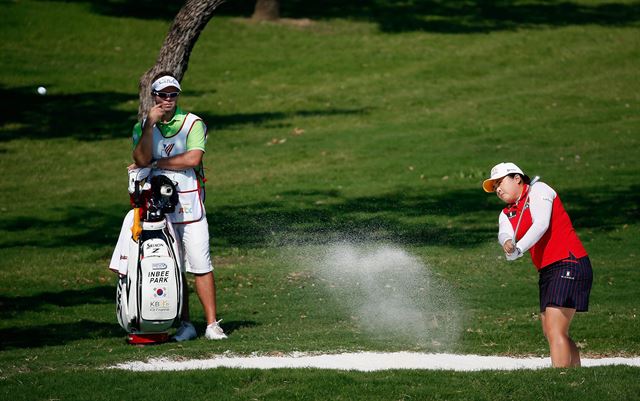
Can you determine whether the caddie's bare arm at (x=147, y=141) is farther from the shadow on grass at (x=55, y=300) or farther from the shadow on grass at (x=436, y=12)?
the shadow on grass at (x=436, y=12)

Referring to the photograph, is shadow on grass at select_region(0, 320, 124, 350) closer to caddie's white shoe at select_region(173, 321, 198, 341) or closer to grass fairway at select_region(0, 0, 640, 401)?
grass fairway at select_region(0, 0, 640, 401)

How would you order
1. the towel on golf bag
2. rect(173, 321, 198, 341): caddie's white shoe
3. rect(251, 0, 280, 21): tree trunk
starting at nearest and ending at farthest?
the towel on golf bag
rect(173, 321, 198, 341): caddie's white shoe
rect(251, 0, 280, 21): tree trunk

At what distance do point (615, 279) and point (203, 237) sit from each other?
598 cm

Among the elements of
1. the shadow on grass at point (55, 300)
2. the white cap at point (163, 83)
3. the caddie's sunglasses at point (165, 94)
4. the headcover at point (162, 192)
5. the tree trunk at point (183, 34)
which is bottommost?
the shadow on grass at point (55, 300)

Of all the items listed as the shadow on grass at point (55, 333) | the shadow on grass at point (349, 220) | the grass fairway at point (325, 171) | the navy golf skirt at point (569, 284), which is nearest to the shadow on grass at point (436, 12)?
the grass fairway at point (325, 171)

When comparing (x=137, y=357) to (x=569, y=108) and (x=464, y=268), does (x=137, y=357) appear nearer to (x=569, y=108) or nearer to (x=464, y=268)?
(x=464, y=268)

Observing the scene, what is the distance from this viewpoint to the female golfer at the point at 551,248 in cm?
802

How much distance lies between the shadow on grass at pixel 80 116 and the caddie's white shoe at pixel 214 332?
1524cm

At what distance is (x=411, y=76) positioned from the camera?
3083cm

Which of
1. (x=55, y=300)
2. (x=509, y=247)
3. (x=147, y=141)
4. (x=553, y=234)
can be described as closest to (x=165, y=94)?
(x=147, y=141)

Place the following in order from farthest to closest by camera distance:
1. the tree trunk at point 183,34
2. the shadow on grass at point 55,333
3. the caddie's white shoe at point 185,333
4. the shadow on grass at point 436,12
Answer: the shadow on grass at point 436,12 → the tree trunk at point 183,34 → the shadow on grass at point 55,333 → the caddie's white shoe at point 185,333

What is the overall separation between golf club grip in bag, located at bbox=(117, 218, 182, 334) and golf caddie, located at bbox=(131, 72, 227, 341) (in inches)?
11.9

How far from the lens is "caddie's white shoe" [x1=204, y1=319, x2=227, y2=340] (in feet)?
32.3

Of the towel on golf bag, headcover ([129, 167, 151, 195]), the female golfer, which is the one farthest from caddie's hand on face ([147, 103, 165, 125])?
the female golfer
